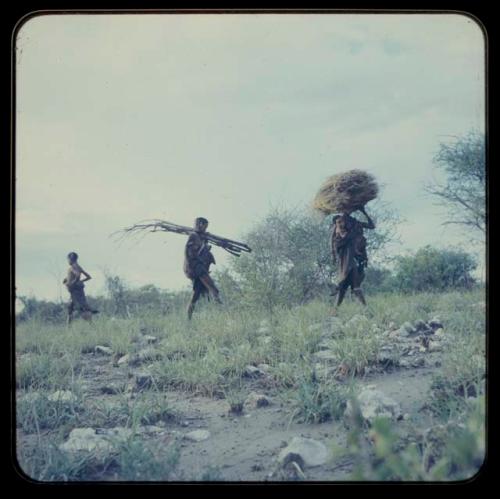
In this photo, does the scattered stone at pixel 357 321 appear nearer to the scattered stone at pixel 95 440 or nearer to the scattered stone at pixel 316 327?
the scattered stone at pixel 316 327

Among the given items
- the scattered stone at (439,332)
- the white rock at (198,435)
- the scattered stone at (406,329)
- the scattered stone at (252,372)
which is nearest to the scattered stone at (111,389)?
the white rock at (198,435)

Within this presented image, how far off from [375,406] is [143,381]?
2.98 feet

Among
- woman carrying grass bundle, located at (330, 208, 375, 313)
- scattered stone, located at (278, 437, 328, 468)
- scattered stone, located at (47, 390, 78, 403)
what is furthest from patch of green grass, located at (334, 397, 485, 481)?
scattered stone, located at (47, 390, 78, 403)

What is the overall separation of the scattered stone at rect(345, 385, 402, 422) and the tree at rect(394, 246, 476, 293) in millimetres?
444

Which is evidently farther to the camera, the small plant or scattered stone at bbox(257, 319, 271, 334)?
scattered stone at bbox(257, 319, 271, 334)

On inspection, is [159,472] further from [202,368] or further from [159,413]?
[202,368]

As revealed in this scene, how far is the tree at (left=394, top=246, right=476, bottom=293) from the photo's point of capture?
→ 254 centimetres

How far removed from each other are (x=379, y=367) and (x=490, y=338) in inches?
24.5

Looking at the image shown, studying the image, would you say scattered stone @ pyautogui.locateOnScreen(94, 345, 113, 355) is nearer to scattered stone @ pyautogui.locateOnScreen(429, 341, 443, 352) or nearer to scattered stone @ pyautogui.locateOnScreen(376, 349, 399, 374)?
scattered stone @ pyautogui.locateOnScreen(376, 349, 399, 374)

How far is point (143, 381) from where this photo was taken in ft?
8.78

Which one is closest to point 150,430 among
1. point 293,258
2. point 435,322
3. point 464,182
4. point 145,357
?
point 145,357

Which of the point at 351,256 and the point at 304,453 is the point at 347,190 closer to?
the point at 351,256

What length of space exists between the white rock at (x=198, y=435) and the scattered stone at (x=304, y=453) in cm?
30

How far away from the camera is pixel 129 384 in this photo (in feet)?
8.85
